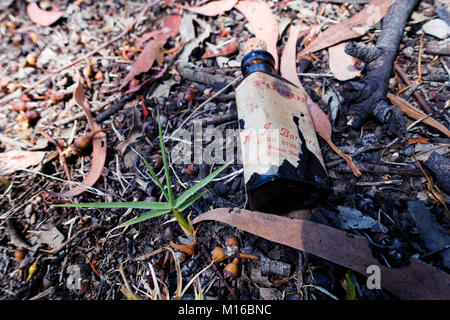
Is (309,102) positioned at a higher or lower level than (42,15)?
lower

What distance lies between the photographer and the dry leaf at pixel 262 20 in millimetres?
1697

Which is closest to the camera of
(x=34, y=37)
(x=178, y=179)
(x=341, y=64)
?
(x=178, y=179)

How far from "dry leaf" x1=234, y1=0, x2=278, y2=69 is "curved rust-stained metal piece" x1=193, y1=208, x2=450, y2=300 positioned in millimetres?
1090

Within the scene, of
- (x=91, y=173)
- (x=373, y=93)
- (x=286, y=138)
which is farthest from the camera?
(x=91, y=173)

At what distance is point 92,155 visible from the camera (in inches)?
61.7

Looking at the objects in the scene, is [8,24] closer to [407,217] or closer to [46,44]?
[46,44]

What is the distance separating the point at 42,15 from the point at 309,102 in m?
2.65

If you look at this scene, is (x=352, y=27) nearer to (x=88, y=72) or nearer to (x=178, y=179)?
(x=178, y=179)

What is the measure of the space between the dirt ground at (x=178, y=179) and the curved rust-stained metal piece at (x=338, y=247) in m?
0.05

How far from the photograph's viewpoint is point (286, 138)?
112 centimetres

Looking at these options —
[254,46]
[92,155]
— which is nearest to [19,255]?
[92,155]
